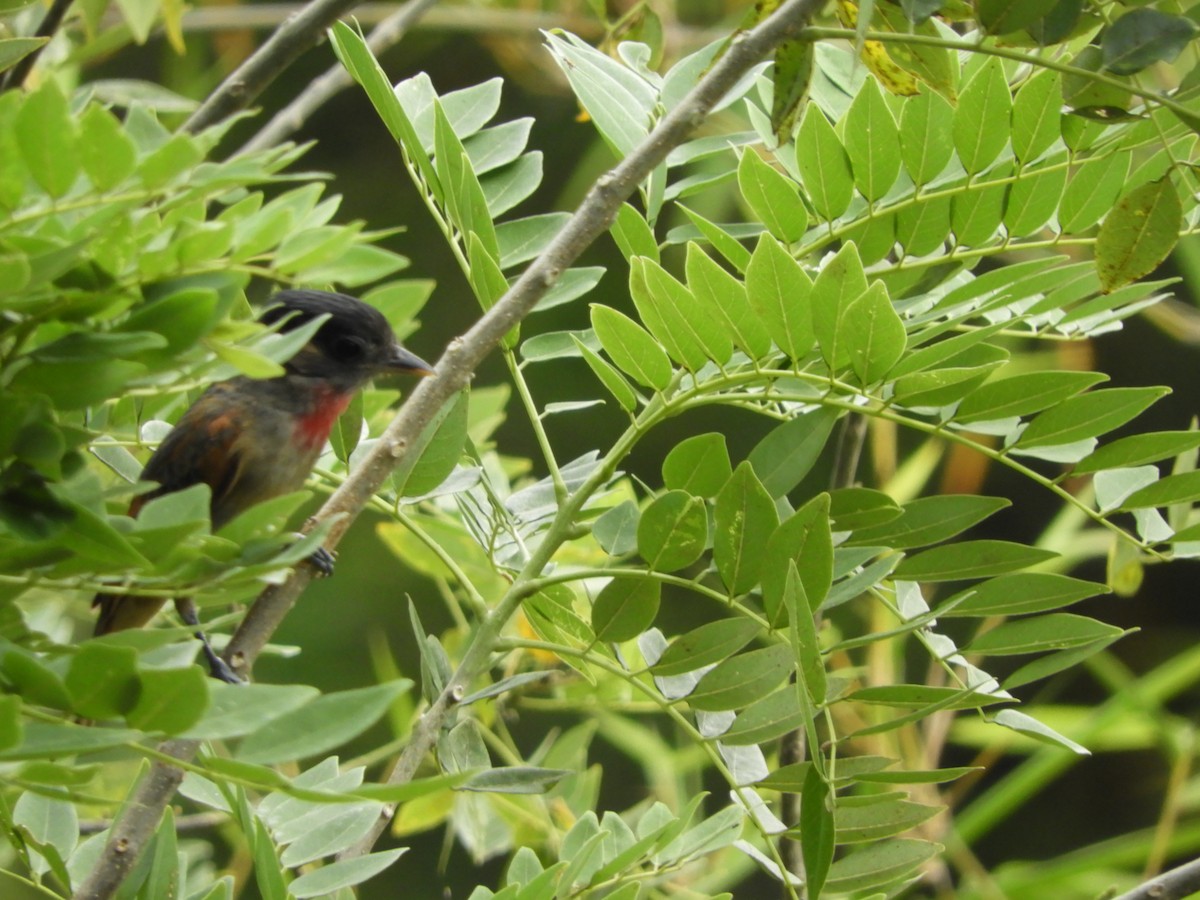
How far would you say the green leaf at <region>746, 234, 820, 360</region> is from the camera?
160 centimetres

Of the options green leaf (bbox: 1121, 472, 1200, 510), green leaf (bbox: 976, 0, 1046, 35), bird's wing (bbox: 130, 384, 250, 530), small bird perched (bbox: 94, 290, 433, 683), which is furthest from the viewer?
small bird perched (bbox: 94, 290, 433, 683)

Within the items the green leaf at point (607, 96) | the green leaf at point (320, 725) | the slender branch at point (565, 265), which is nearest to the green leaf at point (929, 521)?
the slender branch at point (565, 265)

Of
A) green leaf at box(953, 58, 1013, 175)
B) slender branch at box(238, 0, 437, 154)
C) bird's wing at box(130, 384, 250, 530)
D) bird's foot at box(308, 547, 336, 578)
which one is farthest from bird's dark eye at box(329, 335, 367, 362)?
green leaf at box(953, 58, 1013, 175)

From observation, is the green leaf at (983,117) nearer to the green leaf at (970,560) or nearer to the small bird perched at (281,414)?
the green leaf at (970,560)

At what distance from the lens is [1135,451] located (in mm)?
1732

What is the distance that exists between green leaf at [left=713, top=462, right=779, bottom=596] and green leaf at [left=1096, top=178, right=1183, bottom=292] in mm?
459

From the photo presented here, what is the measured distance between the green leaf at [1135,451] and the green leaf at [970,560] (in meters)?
0.16

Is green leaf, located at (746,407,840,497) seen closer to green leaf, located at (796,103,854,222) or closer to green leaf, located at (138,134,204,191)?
green leaf, located at (796,103,854,222)

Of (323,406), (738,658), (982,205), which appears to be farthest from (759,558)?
(323,406)

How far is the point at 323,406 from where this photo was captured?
279 cm

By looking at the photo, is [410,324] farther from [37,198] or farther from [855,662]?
[855,662]

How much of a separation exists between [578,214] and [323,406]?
1226 mm

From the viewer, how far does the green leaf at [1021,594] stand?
1636 mm

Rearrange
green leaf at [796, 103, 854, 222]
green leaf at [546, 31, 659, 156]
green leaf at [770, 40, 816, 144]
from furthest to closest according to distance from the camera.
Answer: green leaf at [546, 31, 659, 156] < green leaf at [796, 103, 854, 222] < green leaf at [770, 40, 816, 144]
